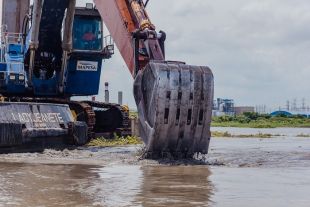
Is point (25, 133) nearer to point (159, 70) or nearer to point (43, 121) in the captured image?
point (43, 121)

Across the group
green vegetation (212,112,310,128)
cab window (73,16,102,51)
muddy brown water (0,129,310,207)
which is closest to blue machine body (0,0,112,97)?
cab window (73,16,102,51)

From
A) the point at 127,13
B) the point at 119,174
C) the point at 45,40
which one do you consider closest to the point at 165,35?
the point at 127,13

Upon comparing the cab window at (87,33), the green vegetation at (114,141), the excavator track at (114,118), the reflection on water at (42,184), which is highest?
the cab window at (87,33)

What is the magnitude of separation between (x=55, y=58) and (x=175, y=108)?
8.40 m

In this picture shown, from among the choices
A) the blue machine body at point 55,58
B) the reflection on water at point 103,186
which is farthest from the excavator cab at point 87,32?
the reflection on water at point 103,186

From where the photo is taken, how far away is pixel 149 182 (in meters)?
8.73

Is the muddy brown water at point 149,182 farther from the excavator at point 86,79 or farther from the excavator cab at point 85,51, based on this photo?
the excavator cab at point 85,51

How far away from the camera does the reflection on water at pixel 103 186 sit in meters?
6.88

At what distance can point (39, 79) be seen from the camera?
19.2m

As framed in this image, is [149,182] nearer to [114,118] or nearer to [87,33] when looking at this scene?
[87,33]

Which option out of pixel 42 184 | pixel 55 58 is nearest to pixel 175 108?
pixel 42 184

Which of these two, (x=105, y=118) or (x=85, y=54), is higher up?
(x=85, y=54)

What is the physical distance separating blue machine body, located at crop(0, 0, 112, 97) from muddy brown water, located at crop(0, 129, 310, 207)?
5.25m

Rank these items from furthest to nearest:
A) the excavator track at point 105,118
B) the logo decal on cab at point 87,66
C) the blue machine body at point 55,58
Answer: the logo decal on cab at point 87,66 < the excavator track at point 105,118 < the blue machine body at point 55,58
